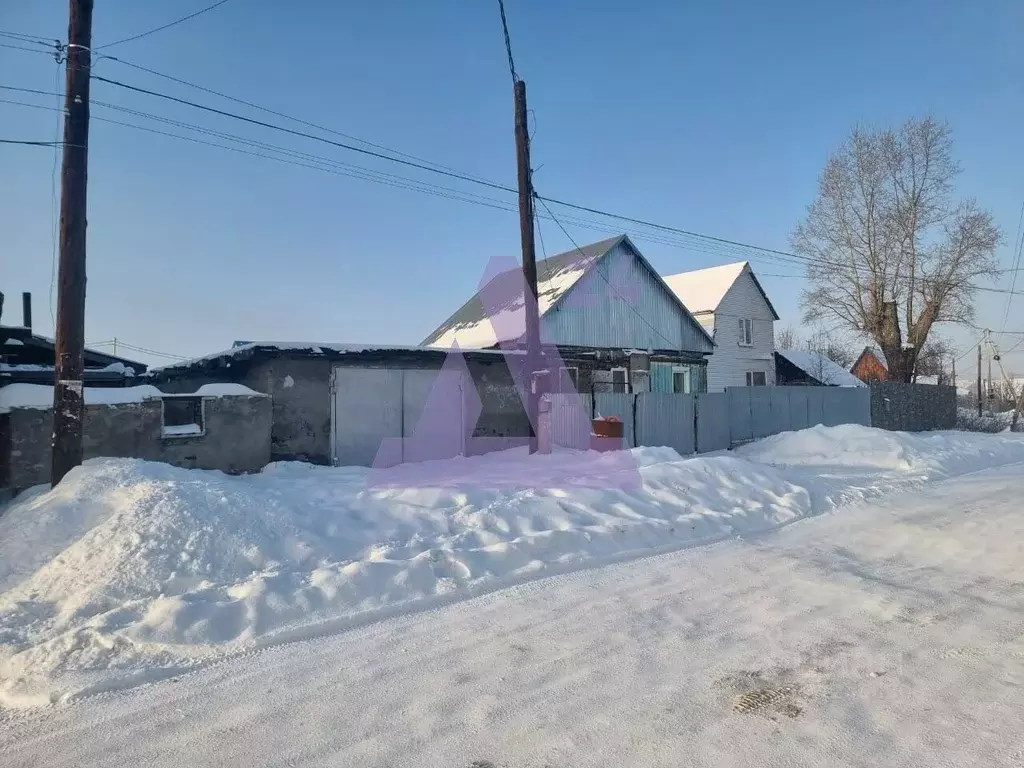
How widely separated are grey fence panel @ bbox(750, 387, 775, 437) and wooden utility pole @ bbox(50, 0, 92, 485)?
16036mm

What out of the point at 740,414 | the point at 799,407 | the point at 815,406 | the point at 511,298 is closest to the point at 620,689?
the point at 740,414

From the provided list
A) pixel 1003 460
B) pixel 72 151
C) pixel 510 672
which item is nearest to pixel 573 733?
pixel 510 672

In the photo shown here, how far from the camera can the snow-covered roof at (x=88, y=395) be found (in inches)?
347

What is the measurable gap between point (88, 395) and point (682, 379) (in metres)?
21.2

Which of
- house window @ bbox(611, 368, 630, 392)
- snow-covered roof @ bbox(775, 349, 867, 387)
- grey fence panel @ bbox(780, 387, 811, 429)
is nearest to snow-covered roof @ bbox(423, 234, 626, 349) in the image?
house window @ bbox(611, 368, 630, 392)

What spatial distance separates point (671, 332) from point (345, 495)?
63.9ft

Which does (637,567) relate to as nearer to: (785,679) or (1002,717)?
(785,679)

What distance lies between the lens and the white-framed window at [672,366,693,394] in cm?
2558

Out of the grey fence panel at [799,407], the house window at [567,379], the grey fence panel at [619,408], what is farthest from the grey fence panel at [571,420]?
the grey fence panel at [799,407]

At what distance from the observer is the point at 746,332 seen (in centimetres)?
3238

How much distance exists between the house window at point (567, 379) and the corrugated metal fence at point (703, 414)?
0.59 m

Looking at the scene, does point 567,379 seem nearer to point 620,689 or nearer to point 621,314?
point 621,314

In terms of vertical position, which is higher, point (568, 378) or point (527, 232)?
point (527, 232)

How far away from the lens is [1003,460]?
1509cm
